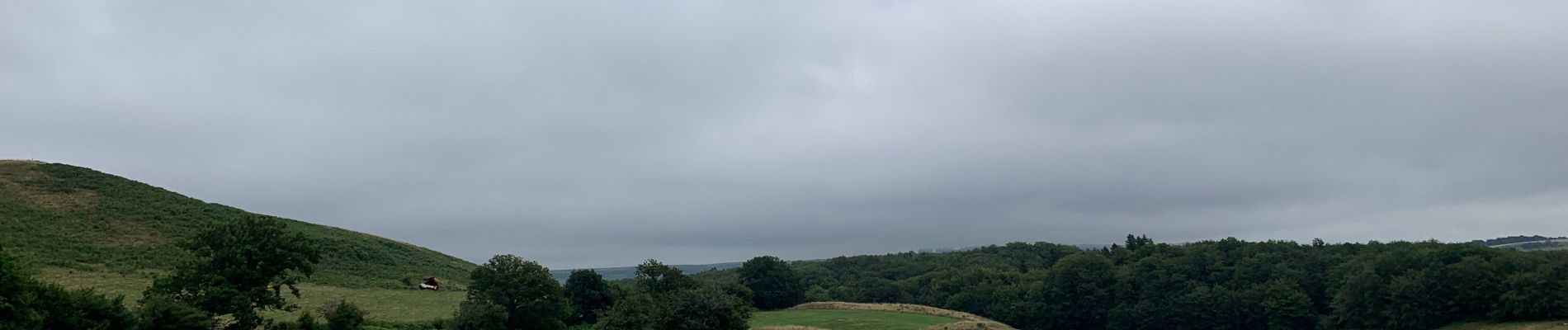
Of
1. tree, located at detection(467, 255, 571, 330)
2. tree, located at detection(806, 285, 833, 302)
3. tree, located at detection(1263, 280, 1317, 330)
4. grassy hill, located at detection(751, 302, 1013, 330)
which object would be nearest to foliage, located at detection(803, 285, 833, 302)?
tree, located at detection(806, 285, 833, 302)

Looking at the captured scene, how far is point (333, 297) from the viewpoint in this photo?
53969 millimetres

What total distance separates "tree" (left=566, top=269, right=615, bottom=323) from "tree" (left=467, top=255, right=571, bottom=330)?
1297 centimetres

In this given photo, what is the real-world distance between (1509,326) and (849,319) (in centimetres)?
4703

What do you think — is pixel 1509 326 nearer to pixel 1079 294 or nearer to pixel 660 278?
pixel 1079 294

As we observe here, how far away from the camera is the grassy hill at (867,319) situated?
176 ft

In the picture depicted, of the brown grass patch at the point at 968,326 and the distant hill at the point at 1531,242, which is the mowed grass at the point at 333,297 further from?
the distant hill at the point at 1531,242

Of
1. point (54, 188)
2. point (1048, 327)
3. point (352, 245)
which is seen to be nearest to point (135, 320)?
point (352, 245)

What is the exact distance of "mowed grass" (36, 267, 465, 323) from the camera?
157ft

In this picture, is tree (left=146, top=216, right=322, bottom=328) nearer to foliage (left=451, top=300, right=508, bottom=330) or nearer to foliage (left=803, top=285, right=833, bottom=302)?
foliage (left=451, top=300, right=508, bottom=330)

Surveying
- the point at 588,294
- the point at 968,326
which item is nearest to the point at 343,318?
the point at 588,294

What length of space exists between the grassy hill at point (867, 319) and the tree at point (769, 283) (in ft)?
28.8

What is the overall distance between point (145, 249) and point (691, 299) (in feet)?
161

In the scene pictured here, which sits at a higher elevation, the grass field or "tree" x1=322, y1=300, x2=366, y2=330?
"tree" x1=322, y1=300, x2=366, y2=330

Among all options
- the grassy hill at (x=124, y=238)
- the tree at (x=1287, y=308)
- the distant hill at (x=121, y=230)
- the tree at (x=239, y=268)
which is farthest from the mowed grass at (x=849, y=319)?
the tree at (x=1287, y=308)
